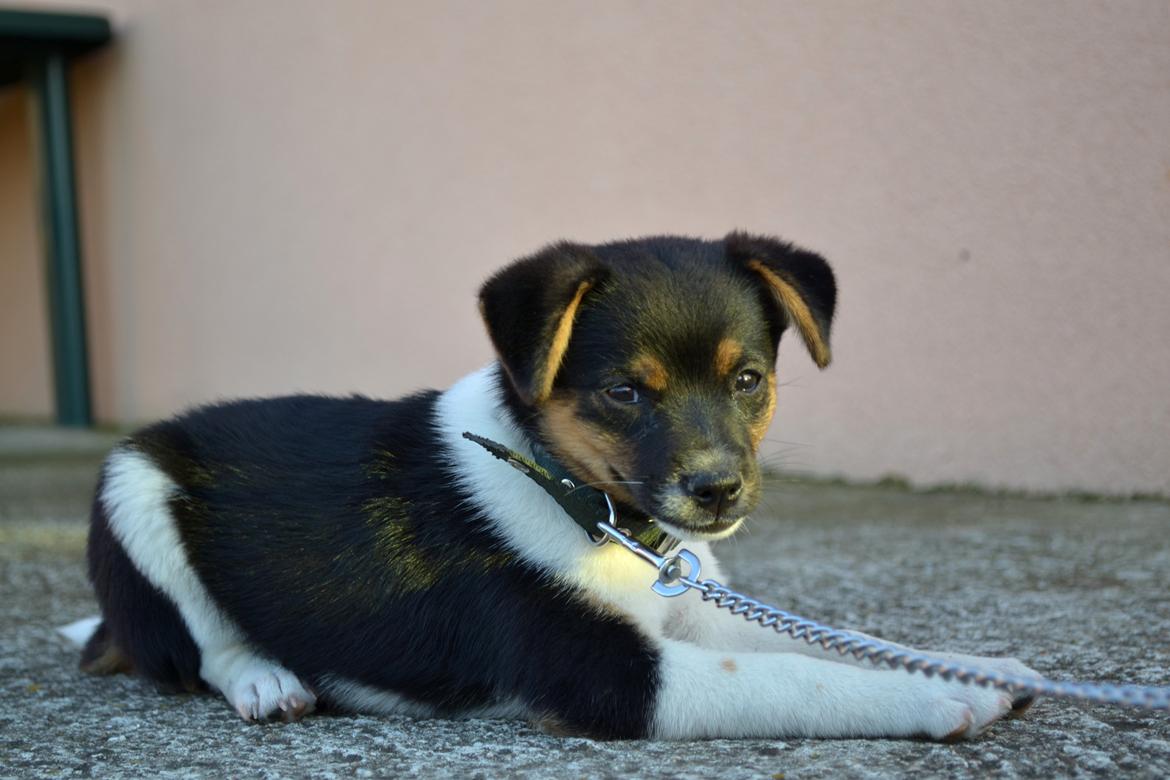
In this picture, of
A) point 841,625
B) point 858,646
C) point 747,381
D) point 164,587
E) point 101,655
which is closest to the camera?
point 858,646

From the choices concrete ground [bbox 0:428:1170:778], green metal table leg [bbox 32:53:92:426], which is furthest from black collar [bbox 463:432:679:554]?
green metal table leg [bbox 32:53:92:426]

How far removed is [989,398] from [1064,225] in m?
1.07

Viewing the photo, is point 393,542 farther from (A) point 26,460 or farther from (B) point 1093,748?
(A) point 26,460

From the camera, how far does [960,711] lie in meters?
2.86

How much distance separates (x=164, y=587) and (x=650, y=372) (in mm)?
1571

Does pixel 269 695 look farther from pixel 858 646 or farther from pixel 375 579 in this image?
pixel 858 646

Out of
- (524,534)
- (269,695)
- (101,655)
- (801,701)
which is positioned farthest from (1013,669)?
(101,655)

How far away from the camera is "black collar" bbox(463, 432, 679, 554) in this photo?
127 inches

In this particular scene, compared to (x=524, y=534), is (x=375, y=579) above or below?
below

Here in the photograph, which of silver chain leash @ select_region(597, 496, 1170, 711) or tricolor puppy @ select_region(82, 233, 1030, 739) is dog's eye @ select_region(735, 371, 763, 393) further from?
silver chain leash @ select_region(597, 496, 1170, 711)

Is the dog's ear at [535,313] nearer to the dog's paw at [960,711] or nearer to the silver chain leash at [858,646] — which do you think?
the silver chain leash at [858,646]

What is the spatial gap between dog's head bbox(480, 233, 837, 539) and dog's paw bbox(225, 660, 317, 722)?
95 centimetres

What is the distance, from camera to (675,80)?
8.78 metres

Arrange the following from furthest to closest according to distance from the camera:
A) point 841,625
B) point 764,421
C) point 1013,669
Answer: point 841,625 < point 764,421 < point 1013,669
